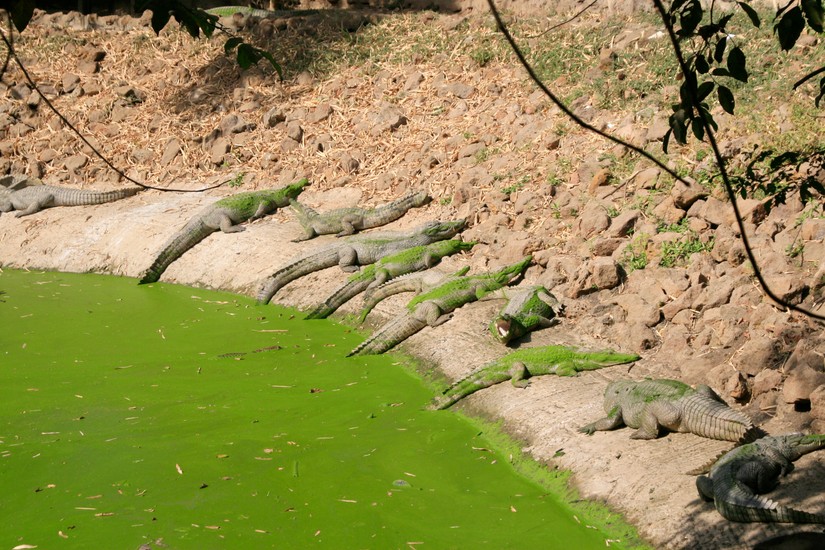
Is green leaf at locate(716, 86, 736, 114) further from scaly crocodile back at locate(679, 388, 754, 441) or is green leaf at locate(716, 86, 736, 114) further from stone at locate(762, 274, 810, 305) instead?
stone at locate(762, 274, 810, 305)

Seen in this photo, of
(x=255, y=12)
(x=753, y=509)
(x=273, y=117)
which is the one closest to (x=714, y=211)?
(x=753, y=509)

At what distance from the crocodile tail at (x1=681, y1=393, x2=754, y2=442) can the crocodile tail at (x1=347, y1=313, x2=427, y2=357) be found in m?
2.92

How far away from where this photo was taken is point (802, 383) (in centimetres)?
478

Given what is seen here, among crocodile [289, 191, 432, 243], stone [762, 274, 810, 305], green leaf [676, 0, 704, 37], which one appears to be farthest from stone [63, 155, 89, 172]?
green leaf [676, 0, 704, 37]

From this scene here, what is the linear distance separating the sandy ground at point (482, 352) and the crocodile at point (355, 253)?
0.36 ft

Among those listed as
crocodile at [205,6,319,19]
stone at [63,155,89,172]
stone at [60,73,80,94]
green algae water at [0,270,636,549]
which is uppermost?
crocodile at [205,6,319,19]

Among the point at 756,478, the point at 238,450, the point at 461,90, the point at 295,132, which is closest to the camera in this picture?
the point at 756,478

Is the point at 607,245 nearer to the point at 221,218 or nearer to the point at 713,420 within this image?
the point at 713,420

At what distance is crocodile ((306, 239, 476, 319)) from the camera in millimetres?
8406

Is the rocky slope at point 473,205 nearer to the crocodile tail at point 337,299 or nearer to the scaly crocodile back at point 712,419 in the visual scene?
the scaly crocodile back at point 712,419

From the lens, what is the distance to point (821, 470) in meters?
4.25

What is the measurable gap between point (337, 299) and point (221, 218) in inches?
99.7

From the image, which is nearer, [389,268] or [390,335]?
[390,335]

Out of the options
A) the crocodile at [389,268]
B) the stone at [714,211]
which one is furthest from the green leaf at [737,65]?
the crocodile at [389,268]
